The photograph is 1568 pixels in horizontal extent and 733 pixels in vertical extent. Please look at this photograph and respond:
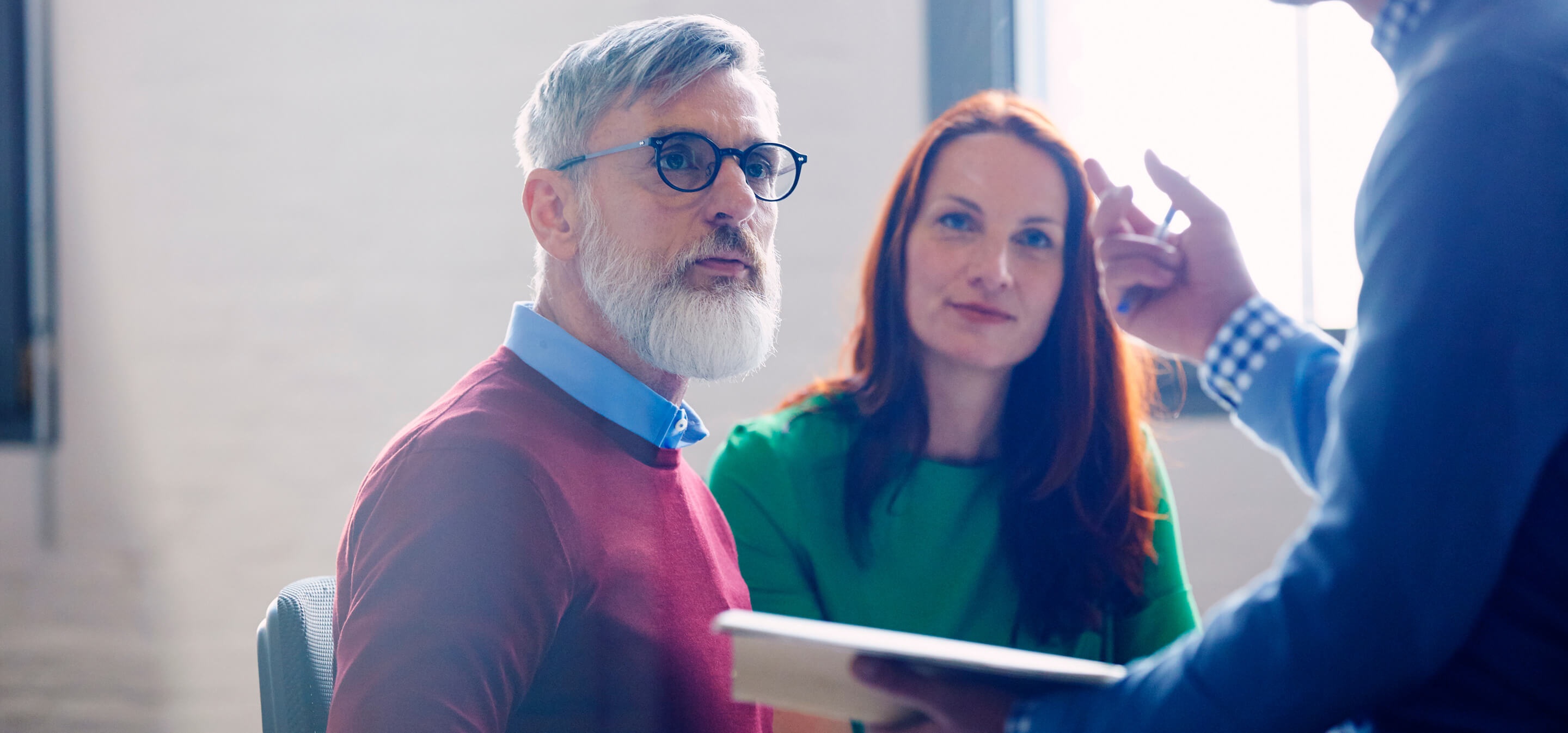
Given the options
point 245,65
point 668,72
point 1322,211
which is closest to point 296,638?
point 668,72

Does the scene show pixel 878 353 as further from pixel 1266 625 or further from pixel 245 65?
pixel 245 65

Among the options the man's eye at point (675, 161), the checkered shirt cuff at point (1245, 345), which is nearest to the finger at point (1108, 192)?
the checkered shirt cuff at point (1245, 345)

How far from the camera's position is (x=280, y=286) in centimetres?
206

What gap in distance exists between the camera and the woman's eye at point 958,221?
145 cm

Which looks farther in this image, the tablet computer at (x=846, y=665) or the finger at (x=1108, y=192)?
the finger at (x=1108, y=192)

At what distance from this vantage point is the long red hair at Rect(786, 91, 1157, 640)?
1341 mm

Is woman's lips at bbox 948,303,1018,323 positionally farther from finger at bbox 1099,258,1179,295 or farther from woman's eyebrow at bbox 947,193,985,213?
finger at bbox 1099,258,1179,295

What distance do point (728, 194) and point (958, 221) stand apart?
0.41m

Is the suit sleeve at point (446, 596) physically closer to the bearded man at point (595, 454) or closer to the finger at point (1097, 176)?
the bearded man at point (595, 454)

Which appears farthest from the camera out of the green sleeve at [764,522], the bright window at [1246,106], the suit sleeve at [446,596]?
the bright window at [1246,106]

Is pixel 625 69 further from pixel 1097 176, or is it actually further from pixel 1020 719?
pixel 1020 719

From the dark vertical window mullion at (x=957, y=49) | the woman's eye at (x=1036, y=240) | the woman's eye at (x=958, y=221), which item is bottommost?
the woman's eye at (x=1036, y=240)

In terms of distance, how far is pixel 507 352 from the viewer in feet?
3.60

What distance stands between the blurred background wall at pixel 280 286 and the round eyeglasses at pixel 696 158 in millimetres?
725
